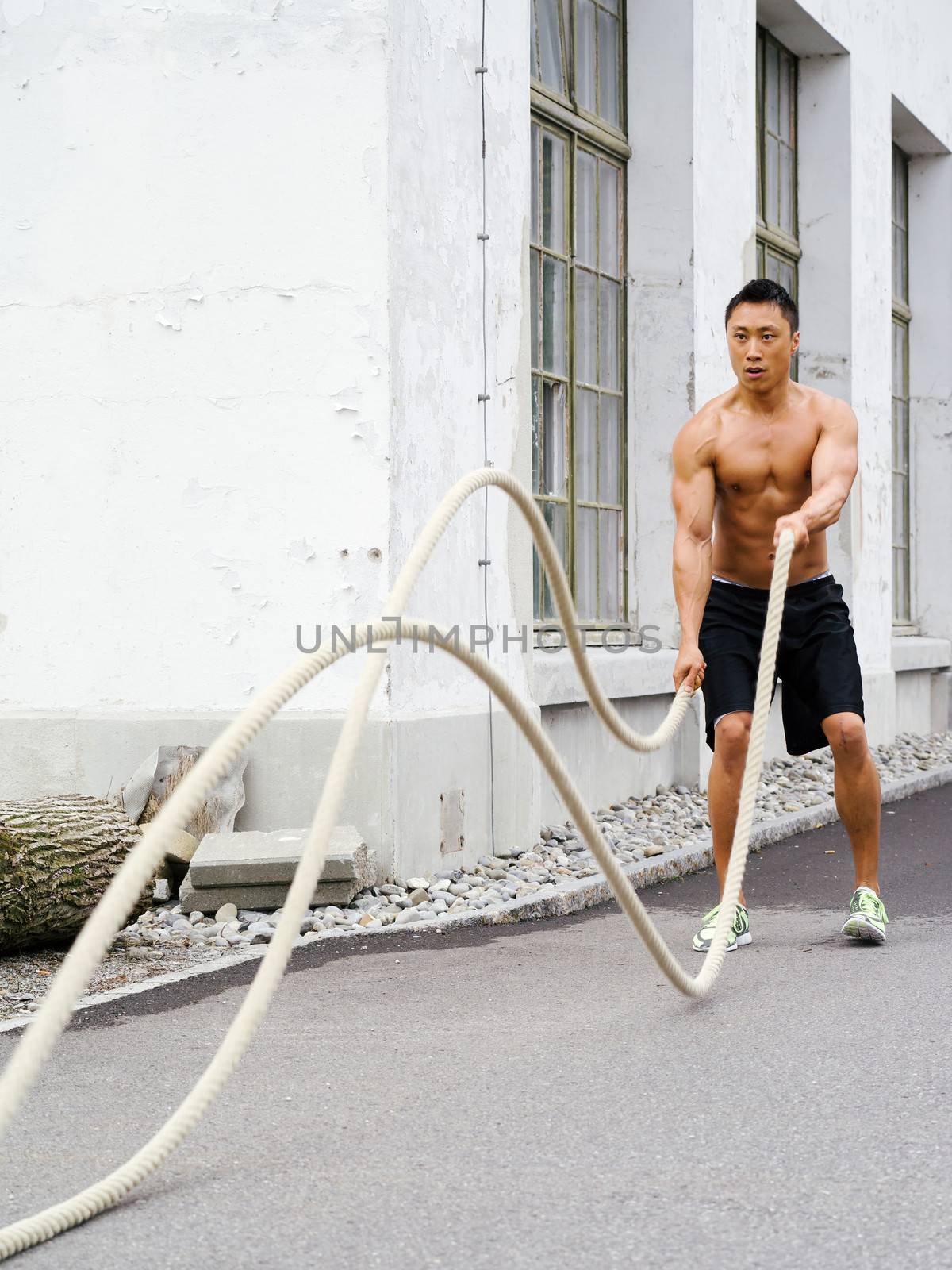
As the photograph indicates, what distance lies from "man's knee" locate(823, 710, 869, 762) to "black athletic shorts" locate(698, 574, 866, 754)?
0.11ft

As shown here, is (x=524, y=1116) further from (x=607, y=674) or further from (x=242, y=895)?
(x=607, y=674)

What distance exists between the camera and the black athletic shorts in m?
5.05

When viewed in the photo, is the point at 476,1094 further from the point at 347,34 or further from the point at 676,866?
the point at 347,34

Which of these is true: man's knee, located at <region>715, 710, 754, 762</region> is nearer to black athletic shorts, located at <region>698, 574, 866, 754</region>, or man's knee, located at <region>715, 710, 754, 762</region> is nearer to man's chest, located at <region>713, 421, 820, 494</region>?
black athletic shorts, located at <region>698, 574, 866, 754</region>

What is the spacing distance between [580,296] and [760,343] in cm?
394

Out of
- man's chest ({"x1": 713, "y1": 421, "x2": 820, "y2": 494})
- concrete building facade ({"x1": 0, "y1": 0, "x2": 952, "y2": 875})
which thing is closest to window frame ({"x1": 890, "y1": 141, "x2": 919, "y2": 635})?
concrete building facade ({"x1": 0, "y1": 0, "x2": 952, "y2": 875})

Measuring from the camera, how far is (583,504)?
878cm

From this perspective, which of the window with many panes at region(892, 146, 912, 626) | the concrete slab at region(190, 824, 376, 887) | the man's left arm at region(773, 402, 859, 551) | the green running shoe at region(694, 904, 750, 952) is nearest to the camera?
the man's left arm at region(773, 402, 859, 551)

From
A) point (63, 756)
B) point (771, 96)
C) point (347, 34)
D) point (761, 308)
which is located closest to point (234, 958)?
→ point (63, 756)

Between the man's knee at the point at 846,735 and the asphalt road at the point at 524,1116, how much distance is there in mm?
595

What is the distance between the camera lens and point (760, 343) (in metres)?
4.97

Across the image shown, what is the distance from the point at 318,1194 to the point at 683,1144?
692mm

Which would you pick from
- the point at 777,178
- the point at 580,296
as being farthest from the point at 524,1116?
the point at 777,178

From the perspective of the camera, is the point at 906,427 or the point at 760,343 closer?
the point at 760,343
